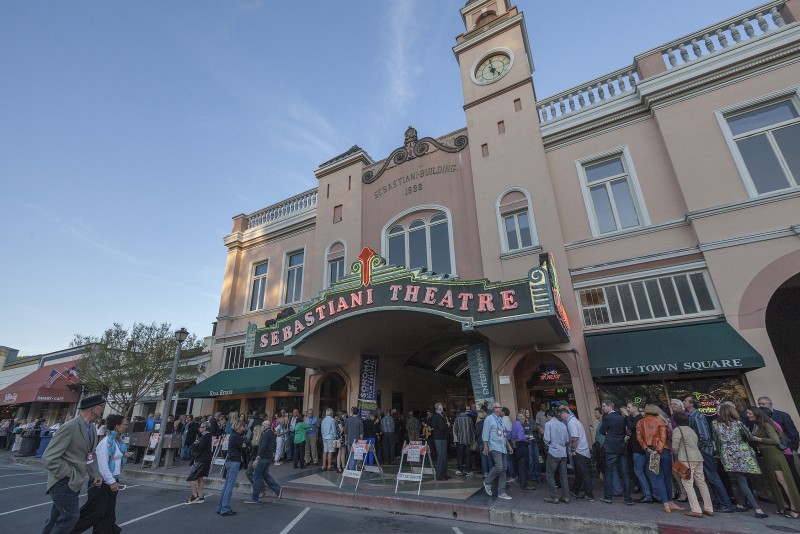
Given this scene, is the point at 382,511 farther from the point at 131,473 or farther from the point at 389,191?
the point at 389,191

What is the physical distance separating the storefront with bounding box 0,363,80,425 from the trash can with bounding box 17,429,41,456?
183 inches

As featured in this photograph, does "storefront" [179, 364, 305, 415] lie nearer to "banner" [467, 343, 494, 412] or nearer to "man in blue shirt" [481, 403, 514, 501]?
"banner" [467, 343, 494, 412]

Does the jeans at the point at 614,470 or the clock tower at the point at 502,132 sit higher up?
the clock tower at the point at 502,132

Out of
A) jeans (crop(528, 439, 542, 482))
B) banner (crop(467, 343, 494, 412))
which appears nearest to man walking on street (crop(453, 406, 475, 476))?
banner (crop(467, 343, 494, 412))

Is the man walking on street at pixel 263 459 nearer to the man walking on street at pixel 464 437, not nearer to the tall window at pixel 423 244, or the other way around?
the man walking on street at pixel 464 437

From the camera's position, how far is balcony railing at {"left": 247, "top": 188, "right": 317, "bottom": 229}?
20.1 metres

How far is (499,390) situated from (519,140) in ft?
29.2

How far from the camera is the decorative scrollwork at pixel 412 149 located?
15836mm

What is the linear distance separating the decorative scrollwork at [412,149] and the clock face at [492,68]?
9.01 feet

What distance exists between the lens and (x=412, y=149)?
16.9m

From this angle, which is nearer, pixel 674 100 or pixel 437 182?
pixel 674 100

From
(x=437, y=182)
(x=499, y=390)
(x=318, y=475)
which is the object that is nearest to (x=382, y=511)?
(x=318, y=475)

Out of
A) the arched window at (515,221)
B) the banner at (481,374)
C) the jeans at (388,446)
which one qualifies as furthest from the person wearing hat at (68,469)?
the arched window at (515,221)

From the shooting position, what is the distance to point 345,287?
11773 mm
